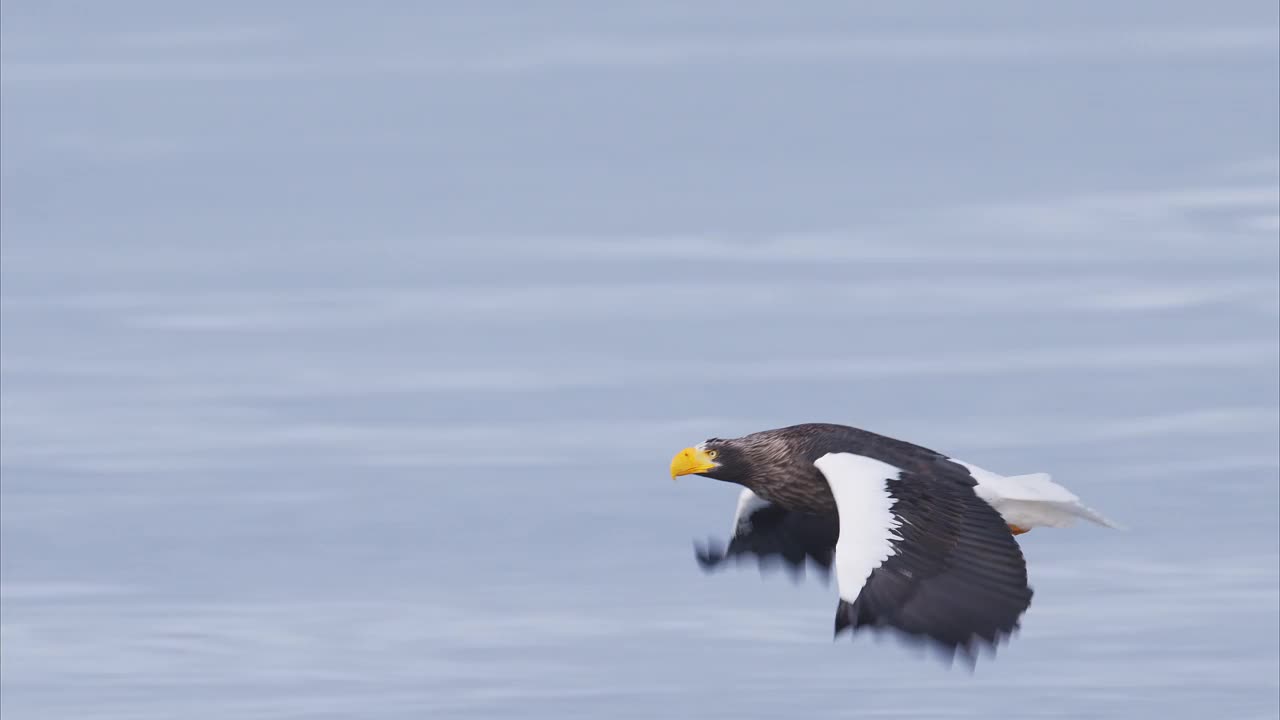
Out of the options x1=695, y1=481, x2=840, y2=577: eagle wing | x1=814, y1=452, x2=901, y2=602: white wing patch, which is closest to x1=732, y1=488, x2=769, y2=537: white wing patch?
x1=695, y1=481, x2=840, y2=577: eagle wing

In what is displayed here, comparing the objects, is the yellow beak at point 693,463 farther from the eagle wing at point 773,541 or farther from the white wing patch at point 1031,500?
the white wing patch at point 1031,500

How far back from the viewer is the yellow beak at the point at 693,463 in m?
18.6

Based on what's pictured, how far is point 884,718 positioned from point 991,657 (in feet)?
11.2

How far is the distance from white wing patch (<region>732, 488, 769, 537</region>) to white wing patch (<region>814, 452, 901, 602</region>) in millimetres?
1376

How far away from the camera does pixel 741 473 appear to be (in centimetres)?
1839

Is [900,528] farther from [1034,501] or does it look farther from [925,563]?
[1034,501]

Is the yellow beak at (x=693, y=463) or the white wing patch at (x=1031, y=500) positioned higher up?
the yellow beak at (x=693, y=463)

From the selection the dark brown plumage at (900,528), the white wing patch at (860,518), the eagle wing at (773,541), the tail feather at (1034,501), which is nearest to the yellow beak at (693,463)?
the dark brown plumage at (900,528)

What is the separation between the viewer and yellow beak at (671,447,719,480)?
18.6 metres

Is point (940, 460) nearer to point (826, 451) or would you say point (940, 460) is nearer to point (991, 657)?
point (826, 451)

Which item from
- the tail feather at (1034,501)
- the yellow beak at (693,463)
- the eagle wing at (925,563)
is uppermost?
the yellow beak at (693,463)

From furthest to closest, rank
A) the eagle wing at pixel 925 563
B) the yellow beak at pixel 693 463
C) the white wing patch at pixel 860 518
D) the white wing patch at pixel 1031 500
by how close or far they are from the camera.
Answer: the yellow beak at pixel 693 463, the white wing patch at pixel 1031 500, the white wing patch at pixel 860 518, the eagle wing at pixel 925 563

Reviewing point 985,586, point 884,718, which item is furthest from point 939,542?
point 884,718

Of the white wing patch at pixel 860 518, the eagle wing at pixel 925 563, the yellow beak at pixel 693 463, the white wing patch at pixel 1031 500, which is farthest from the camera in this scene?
the yellow beak at pixel 693 463
